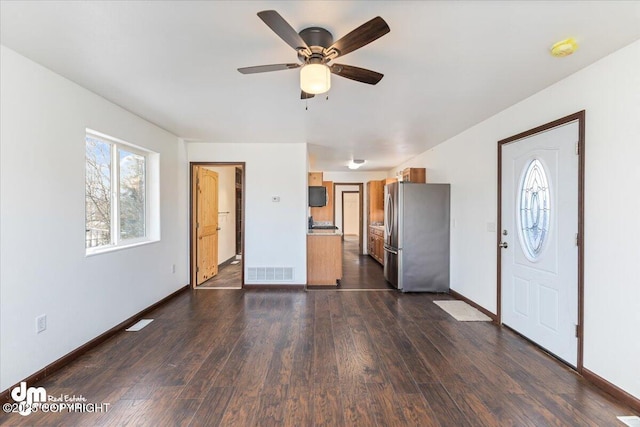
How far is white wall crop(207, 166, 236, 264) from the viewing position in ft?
21.7

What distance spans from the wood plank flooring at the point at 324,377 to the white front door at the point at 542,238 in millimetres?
258

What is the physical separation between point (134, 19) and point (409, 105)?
2.45m

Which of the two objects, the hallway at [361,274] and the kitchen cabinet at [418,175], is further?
the kitchen cabinet at [418,175]

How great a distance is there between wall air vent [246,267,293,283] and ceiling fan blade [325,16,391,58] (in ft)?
12.2

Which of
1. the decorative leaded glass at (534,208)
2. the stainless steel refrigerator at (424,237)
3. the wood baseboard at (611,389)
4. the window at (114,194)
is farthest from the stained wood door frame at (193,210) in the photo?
the wood baseboard at (611,389)

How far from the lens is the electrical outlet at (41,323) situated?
2.21 m

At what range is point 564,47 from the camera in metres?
1.96

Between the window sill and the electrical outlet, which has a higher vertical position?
the window sill

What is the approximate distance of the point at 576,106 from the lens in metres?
2.39

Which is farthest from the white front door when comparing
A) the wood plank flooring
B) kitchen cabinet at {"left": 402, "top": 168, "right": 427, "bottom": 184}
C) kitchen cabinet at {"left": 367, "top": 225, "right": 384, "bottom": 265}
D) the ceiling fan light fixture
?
kitchen cabinet at {"left": 367, "top": 225, "right": 384, "bottom": 265}

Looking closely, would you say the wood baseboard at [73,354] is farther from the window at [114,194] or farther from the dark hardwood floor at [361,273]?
the dark hardwood floor at [361,273]

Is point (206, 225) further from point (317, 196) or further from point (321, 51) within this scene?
point (321, 51)

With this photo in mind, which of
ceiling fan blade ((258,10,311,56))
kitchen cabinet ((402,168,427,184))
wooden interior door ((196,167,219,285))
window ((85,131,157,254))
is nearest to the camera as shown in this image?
ceiling fan blade ((258,10,311,56))

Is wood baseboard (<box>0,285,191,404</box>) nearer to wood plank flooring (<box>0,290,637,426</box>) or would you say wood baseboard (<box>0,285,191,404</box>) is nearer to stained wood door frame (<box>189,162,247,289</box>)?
wood plank flooring (<box>0,290,637,426</box>)
